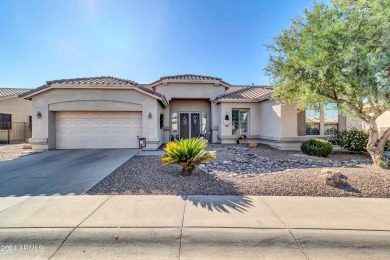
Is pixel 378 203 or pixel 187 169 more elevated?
pixel 187 169

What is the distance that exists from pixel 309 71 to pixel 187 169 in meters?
6.20

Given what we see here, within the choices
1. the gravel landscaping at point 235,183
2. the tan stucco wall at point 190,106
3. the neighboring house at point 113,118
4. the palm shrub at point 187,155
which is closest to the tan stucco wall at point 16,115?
the neighboring house at point 113,118

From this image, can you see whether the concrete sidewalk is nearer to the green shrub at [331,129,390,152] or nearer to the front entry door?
the green shrub at [331,129,390,152]

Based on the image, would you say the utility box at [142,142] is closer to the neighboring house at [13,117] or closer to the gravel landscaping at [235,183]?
the gravel landscaping at [235,183]

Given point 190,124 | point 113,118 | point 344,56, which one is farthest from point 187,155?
point 190,124

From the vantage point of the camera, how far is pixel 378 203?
434cm

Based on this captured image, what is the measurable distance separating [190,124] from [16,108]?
17980mm

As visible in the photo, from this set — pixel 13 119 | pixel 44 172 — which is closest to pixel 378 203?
pixel 44 172

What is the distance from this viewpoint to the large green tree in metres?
5.86

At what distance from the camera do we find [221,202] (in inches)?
168

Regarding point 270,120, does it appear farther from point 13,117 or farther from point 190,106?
point 13,117

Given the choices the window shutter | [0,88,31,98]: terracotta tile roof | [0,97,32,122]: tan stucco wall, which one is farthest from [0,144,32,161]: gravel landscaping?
the window shutter

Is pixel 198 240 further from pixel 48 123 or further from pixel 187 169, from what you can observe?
pixel 48 123

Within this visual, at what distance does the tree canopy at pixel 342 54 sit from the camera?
5.85m
